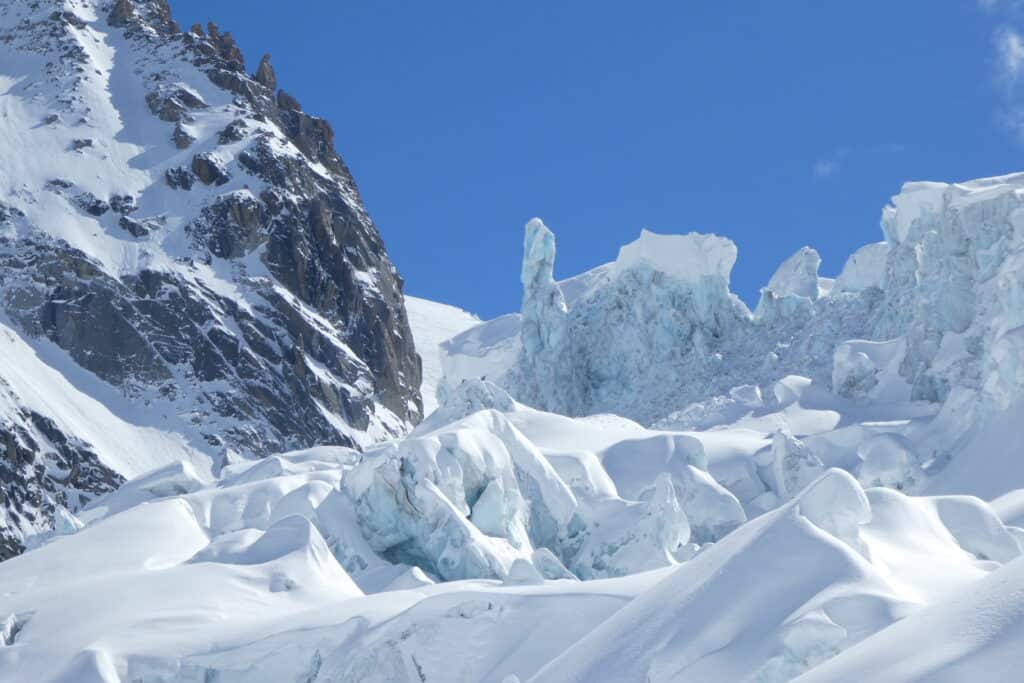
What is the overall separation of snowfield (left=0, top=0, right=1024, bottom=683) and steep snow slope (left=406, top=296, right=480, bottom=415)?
18427 mm

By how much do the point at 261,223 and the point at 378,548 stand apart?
79.6m

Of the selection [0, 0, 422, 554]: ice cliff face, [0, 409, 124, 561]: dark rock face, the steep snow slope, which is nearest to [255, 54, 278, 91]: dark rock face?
[0, 0, 422, 554]: ice cliff face

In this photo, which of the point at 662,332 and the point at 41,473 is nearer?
the point at 662,332

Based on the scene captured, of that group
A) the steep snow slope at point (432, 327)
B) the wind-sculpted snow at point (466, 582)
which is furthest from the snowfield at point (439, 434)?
the steep snow slope at point (432, 327)

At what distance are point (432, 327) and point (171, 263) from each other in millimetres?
54480

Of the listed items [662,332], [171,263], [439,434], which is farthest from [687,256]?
[171,263]

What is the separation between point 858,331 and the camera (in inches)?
2138

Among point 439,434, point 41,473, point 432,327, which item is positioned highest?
point 432,327

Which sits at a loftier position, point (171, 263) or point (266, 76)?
point (266, 76)

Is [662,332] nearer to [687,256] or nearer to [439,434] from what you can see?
[687,256]

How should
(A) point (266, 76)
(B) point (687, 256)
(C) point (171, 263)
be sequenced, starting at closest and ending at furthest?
(B) point (687, 256) < (C) point (171, 263) < (A) point (266, 76)

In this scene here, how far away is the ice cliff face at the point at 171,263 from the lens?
90.2 m

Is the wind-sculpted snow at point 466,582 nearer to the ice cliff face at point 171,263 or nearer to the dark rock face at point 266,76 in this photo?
the ice cliff face at point 171,263

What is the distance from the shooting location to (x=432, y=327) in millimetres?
152875
